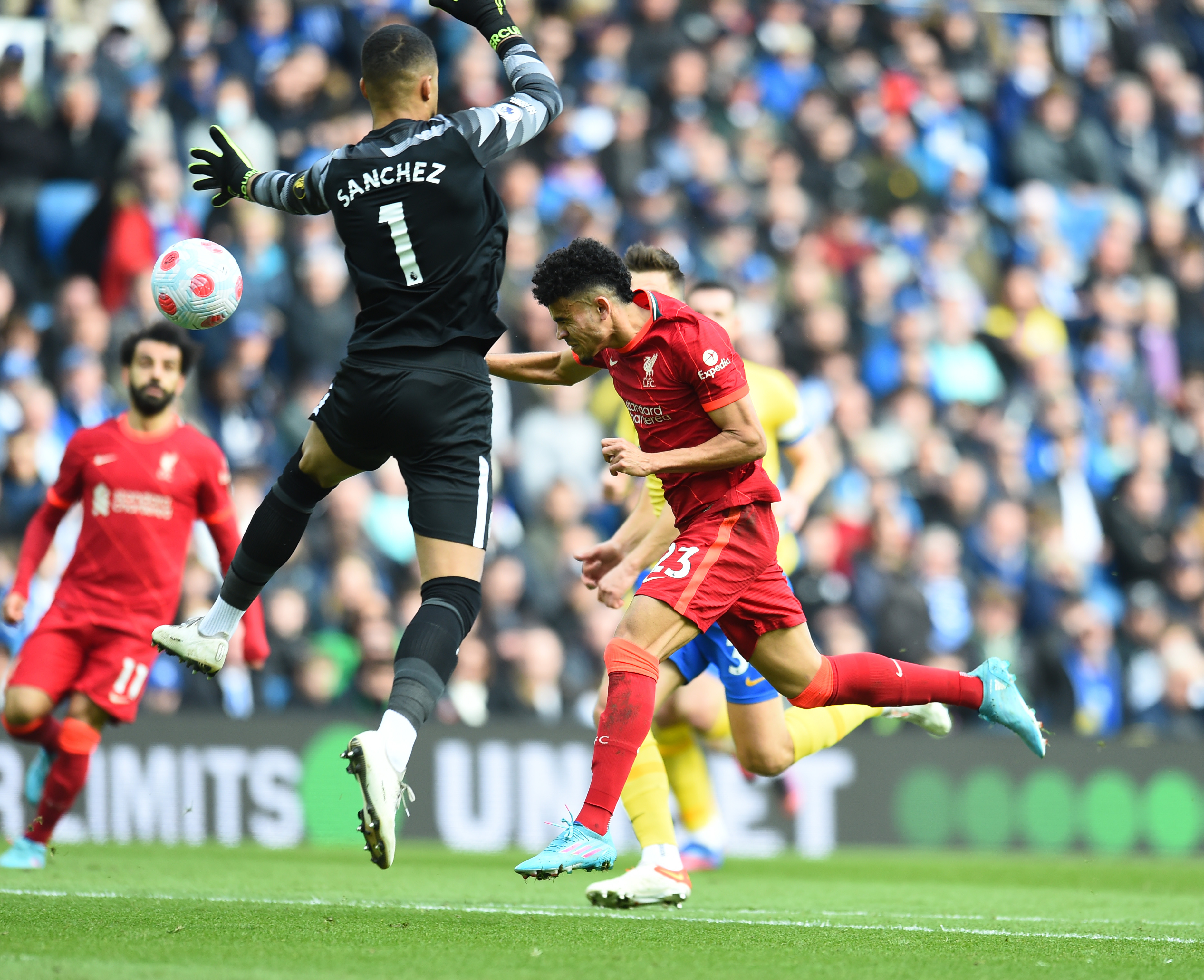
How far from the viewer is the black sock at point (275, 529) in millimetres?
5812

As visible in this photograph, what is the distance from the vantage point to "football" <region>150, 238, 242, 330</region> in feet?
19.8

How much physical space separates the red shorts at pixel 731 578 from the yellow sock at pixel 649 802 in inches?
33.9

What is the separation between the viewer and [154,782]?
10086 mm

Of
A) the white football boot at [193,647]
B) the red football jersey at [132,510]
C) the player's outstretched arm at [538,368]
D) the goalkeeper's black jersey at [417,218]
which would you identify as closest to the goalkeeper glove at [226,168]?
the goalkeeper's black jersey at [417,218]

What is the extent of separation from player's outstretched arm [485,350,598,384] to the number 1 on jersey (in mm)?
782

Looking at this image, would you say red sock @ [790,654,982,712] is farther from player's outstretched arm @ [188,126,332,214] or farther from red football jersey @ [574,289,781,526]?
A: player's outstretched arm @ [188,126,332,214]

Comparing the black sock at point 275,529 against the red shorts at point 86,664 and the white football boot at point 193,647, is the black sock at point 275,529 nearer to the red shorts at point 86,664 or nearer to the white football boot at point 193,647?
the white football boot at point 193,647

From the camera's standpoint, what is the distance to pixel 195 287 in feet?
19.8

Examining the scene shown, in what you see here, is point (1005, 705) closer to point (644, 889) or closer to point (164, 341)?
point (644, 889)

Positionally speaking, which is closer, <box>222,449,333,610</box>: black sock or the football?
<box>222,449,333,610</box>: black sock

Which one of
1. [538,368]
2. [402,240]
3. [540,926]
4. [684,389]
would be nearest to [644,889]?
[540,926]

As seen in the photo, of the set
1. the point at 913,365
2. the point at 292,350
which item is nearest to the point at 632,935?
the point at 292,350

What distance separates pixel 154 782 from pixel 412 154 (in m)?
5.91

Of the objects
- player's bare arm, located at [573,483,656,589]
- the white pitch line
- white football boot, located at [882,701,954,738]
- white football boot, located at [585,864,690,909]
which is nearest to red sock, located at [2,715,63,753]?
the white pitch line
